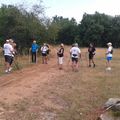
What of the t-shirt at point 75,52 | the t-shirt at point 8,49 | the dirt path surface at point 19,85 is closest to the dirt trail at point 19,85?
the dirt path surface at point 19,85

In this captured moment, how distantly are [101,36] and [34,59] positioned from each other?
51710 mm

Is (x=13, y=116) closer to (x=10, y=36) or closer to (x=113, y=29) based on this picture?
(x=10, y=36)

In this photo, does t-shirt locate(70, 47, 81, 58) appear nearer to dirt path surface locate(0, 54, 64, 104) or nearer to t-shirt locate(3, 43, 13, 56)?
dirt path surface locate(0, 54, 64, 104)

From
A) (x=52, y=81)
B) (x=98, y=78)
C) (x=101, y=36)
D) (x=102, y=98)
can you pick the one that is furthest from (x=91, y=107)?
(x=101, y=36)

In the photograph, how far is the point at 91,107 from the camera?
15.1 metres

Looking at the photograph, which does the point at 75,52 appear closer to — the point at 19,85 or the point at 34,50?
the point at 34,50

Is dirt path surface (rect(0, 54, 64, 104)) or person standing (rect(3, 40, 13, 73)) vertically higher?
person standing (rect(3, 40, 13, 73))

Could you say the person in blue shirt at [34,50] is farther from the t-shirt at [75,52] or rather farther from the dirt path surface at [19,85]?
the dirt path surface at [19,85]

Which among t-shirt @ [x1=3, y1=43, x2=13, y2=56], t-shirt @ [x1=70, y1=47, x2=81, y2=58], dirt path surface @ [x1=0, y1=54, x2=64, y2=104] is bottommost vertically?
dirt path surface @ [x1=0, y1=54, x2=64, y2=104]

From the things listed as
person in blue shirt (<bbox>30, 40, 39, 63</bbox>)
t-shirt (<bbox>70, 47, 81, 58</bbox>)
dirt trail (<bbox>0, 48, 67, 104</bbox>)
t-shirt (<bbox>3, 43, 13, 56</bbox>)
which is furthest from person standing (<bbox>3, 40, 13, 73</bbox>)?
person in blue shirt (<bbox>30, 40, 39, 63</bbox>)

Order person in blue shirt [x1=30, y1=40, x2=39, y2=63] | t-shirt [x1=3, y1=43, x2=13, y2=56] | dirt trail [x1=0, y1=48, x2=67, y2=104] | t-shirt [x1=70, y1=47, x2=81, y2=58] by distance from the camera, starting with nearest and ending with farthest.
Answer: dirt trail [x1=0, y1=48, x2=67, y2=104] < t-shirt [x1=3, y1=43, x2=13, y2=56] < t-shirt [x1=70, y1=47, x2=81, y2=58] < person in blue shirt [x1=30, y1=40, x2=39, y2=63]

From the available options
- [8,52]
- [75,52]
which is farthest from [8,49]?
[75,52]

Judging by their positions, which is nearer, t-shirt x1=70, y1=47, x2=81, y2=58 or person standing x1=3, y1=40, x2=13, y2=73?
person standing x1=3, y1=40, x2=13, y2=73

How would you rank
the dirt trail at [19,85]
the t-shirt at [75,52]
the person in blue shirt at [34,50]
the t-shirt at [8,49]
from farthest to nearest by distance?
the person in blue shirt at [34,50] → the t-shirt at [75,52] → the t-shirt at [8,49] → the dirt trail at [19,85]
